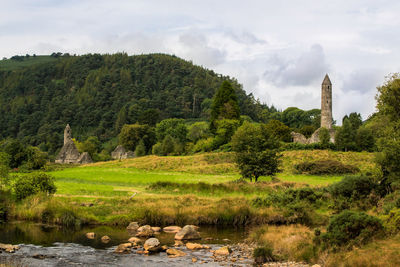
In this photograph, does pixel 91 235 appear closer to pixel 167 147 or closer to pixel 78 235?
pixel 78 235

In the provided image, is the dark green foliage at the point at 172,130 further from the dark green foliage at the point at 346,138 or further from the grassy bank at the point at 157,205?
the grassy bank at the point at 157,205

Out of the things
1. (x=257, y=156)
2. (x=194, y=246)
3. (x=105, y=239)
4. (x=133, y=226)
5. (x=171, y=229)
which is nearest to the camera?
(x=194, y=246)

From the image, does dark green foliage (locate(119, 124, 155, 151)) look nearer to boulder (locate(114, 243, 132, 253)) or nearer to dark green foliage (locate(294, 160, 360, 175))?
dark green foliage (locate(294, 160, 360, 175))

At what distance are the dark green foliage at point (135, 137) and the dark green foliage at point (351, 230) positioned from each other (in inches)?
3947

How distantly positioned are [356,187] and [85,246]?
66.8 ft

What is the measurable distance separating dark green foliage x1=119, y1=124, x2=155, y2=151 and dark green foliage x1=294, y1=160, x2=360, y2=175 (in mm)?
64928

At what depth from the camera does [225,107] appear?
106188 mm

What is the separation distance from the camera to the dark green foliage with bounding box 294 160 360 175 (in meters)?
60.3

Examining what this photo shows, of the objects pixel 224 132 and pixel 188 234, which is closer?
pixel 188 234

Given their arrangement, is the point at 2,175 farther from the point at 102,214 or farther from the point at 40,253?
the point at 40,253

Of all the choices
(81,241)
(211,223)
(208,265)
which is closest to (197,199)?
(211,223)

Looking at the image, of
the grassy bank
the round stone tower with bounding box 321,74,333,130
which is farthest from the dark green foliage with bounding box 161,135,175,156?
the grassy bank

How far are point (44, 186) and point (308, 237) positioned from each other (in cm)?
2200

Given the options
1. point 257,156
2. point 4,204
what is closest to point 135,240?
point 4,204
